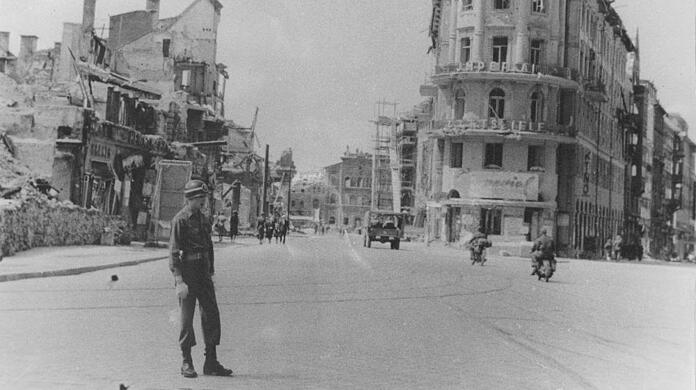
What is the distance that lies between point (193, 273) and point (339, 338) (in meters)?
2.67

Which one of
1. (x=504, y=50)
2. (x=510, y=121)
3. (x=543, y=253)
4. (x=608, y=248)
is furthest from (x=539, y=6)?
(x=543, y=253)

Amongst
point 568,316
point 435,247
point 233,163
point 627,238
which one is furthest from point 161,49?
point 627,238

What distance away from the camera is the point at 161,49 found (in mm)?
13945

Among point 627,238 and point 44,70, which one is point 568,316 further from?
point 627,238

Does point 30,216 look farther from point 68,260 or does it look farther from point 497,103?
point 497,103

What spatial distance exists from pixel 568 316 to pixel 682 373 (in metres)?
4.45

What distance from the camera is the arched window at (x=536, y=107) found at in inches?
1841

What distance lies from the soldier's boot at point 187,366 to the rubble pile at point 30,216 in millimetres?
10936

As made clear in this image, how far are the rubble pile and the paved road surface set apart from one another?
3791 millimetres

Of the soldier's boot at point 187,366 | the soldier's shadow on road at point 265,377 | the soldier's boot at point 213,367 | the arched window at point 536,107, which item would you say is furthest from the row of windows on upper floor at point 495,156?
the soldier's boot at point 187,366

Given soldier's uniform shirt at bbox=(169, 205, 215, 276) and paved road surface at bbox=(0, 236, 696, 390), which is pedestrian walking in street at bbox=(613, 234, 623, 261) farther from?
soldier's uniform shirt at bbox=(169, 205, 215, 276)

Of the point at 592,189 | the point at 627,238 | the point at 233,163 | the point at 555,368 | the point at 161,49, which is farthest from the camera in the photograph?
the point at 627,238

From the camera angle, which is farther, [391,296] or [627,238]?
[627,238]

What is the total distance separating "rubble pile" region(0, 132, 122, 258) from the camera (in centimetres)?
1778
